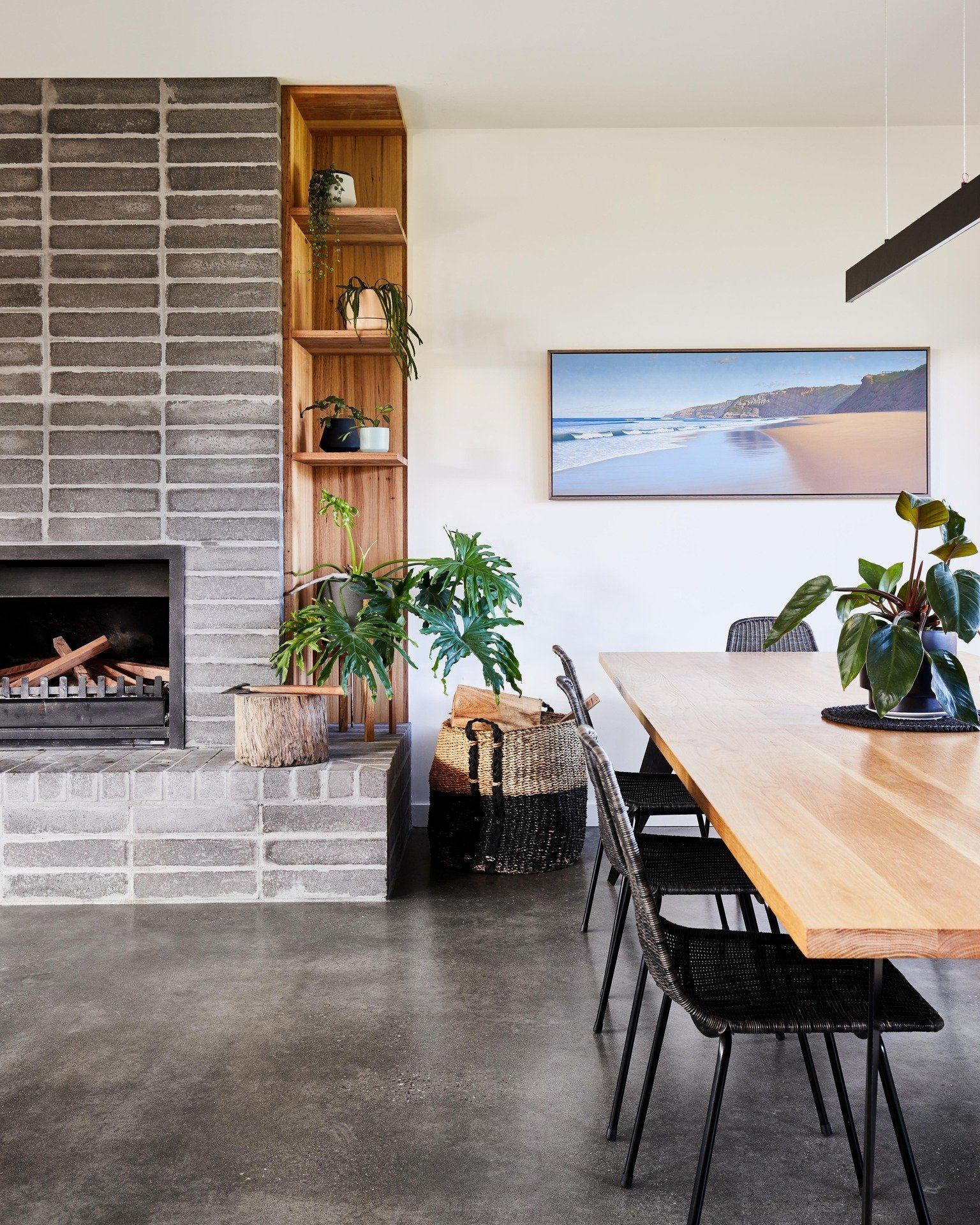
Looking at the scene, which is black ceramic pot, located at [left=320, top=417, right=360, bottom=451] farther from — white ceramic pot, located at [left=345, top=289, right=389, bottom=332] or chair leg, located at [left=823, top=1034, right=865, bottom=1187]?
chair leg, located at [left=823, top=1034, right=865, bottom=1187]

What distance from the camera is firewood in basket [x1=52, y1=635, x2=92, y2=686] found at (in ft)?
13.1

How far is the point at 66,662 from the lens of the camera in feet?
13.3

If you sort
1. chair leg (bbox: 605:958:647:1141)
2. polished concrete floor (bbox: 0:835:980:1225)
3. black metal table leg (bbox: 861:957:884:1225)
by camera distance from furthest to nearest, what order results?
chair leg (bbox: 605:958:647:1141), polished concrete floor (bbox: 0:835:980:1225), black metal table leg (bbox: 861:957:884:1225)

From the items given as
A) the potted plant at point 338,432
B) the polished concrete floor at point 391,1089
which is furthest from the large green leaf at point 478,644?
the polished concrete floor at point 391,1089

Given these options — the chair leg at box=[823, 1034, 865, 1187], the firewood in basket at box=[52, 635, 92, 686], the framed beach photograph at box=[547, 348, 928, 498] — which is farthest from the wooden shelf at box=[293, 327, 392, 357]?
the chair leg at box=[823, 1034, 865, 1187]

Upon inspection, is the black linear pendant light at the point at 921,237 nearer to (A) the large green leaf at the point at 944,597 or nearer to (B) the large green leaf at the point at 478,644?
(A) the large green leaf at the point at 944,597

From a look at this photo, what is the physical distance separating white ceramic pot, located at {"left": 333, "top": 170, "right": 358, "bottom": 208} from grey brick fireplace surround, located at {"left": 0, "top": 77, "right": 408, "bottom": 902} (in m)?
0.26

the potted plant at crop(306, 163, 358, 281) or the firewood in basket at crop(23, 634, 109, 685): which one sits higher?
the potted plant at crop(306, 163, 358, 281)

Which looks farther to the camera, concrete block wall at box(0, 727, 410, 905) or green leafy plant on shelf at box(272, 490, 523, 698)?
green leafy plant on shelf at box(272, 490, 523, 698)

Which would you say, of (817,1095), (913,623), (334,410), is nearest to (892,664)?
(913,623)

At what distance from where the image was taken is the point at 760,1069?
7.72ft

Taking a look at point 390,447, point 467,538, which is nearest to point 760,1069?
point 467,538

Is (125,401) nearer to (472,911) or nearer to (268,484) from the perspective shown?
(268,484)

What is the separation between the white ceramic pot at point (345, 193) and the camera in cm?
407
